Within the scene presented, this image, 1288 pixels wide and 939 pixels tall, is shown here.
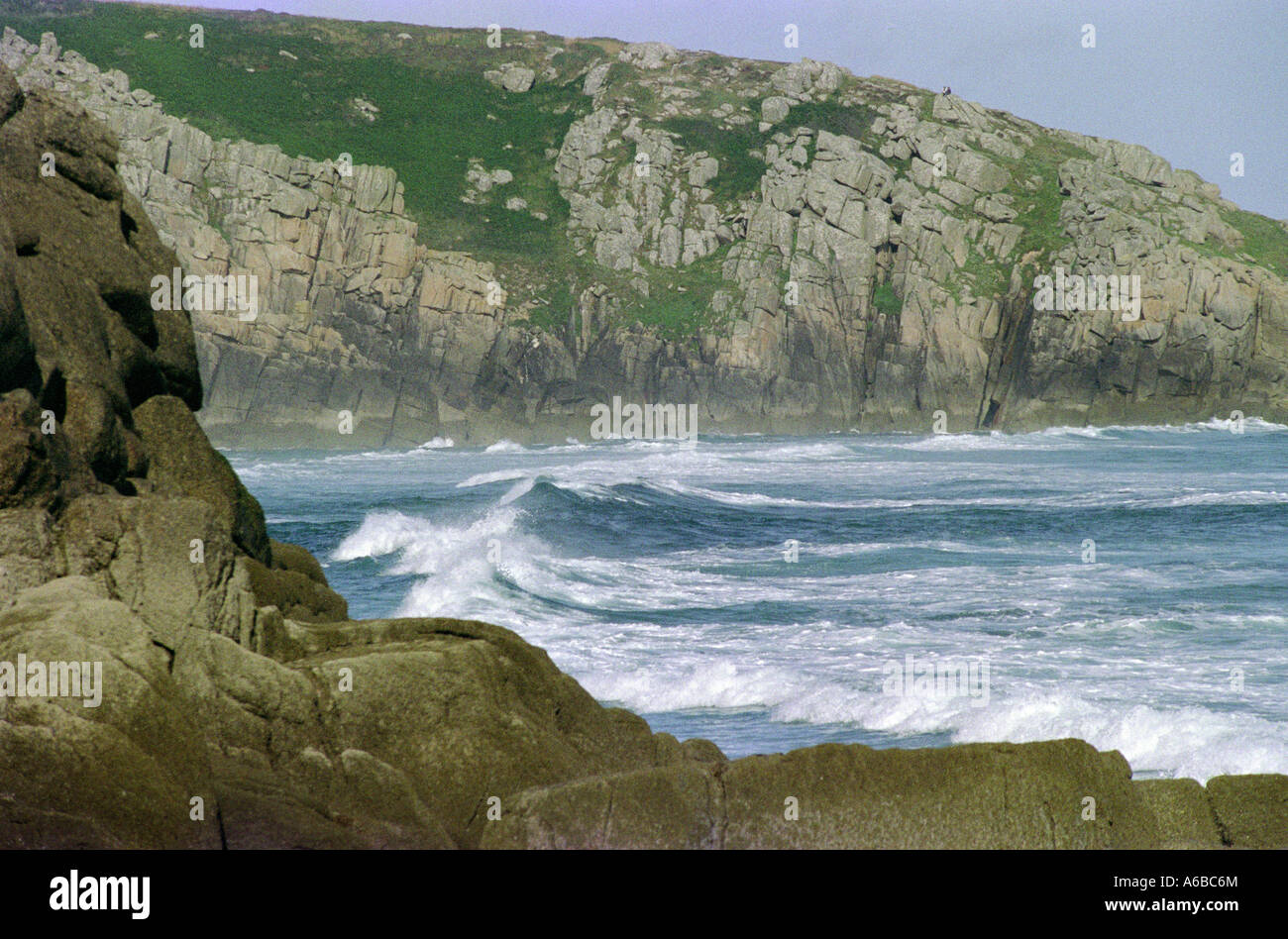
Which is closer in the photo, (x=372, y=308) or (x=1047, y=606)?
(x=1047, y=606)

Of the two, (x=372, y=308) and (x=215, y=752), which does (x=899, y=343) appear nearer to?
(x=372, y=308)

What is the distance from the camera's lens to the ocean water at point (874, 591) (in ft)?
36.8

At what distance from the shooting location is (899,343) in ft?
261

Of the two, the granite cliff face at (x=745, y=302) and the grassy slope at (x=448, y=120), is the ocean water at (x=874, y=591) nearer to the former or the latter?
the granite cliff face at (x=745, y=302)

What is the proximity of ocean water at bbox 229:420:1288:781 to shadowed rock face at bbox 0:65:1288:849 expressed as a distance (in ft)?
13.0

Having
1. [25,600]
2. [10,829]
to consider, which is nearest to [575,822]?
[10,829]

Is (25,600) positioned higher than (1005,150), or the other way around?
(1005,150)

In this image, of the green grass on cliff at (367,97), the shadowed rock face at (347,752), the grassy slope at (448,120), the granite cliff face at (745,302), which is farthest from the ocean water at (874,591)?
the green grass on cliff at (367,97)

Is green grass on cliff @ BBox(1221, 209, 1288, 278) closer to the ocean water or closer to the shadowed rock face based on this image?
the ocean water

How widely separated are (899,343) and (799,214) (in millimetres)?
14007

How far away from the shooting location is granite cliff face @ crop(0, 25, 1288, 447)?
74938mm

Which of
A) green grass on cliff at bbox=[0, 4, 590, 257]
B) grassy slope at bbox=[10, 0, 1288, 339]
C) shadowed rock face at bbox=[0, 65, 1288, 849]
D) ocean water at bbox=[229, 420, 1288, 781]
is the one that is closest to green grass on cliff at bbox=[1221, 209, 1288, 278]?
grassy slope at bbox=[10, 0, 1288, 339]

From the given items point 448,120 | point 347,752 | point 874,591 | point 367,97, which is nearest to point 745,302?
point 448,120

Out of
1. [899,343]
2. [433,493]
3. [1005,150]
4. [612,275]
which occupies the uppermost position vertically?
[1005,150]
